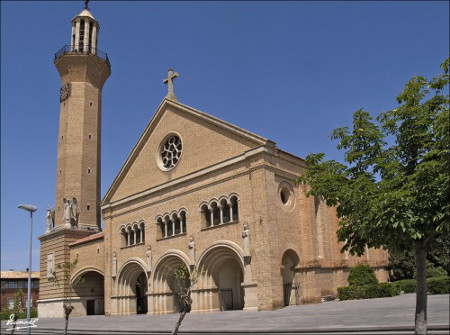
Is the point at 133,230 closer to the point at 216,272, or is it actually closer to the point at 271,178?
the point at 216,272

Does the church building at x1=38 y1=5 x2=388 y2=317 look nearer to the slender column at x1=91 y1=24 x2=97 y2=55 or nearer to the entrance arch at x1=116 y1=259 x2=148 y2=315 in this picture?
the entrance arch at x1=116 y1=259 x2=148 y2=315

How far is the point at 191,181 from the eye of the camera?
3328 centimetres

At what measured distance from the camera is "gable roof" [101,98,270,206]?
29803 millimetres

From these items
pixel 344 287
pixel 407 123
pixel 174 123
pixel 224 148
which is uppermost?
pixel 174 123

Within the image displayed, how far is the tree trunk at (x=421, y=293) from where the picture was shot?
10.7 m

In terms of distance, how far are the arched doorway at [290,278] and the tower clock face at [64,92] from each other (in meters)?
30.6

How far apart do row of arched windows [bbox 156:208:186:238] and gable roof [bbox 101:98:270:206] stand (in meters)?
6.83

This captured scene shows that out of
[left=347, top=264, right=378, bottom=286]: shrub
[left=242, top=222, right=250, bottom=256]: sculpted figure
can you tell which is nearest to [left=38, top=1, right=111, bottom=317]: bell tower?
[left=242, top=222, right=250, bottom=256]: sculpted figure

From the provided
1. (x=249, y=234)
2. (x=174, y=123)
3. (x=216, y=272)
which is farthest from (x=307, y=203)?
(x=174, y=123)

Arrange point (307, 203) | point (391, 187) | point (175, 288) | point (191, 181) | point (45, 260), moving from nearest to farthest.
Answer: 1. point (391, 187)
2. point (307, 203)
3. point (191, 181)
4. point (175, 288)
5. point (45, 260)

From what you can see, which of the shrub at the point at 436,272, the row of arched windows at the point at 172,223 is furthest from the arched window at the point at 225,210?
the shrub at the point at 436,272

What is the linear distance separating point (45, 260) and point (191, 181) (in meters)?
23.3

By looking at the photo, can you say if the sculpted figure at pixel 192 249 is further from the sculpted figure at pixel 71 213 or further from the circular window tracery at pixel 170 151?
the sculpted figure at pixel 71 213

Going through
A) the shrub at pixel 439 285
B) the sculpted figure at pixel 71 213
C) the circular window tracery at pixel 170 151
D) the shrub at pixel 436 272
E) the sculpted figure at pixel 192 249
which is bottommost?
the shrub at pixel 439 285
